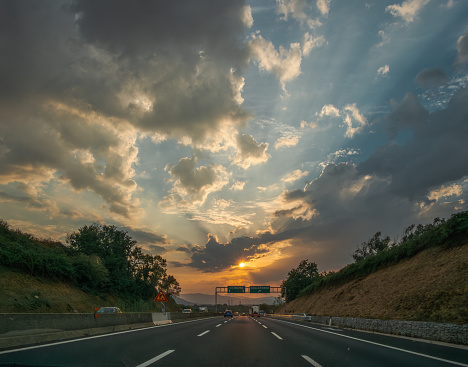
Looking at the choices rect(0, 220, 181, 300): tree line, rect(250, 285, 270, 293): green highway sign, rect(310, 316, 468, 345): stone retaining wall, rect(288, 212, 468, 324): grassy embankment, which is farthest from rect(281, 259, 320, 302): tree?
rect(310, 316, 468, 345): stone retaining wall

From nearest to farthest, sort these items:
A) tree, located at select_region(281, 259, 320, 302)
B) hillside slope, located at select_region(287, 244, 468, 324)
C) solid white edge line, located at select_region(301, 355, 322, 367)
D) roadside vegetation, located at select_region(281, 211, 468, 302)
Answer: solid white edge line, located at select_region(301, 355, 322, 367), hillside slope, located at select_region(287, 244, 468, 324), roadside vegetation, located at select_region(281, 211, 468, 302), tree, located at select_region(281, 259, 320, 302)

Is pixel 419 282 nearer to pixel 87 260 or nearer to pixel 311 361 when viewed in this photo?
pixel 311 361

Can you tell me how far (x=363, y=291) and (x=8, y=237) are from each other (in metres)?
38.4

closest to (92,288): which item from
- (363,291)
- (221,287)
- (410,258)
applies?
(363,291)

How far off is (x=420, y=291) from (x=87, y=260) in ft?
129

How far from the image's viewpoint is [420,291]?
65.5 ft

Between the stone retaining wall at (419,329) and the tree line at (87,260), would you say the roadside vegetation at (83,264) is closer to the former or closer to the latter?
the tree line at (87,260)

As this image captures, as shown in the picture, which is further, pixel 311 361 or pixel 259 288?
pixel 259 288

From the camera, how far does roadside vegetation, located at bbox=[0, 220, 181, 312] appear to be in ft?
106

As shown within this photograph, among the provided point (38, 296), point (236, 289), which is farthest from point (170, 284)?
point (38, 296)

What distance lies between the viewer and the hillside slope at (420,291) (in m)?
15.7

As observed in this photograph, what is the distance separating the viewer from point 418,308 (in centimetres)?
1820

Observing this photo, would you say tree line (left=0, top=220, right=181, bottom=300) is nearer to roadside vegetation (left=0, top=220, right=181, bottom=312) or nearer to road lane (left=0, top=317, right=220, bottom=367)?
roadside vegetation (left=0, top=220, right=181, bottom=312)

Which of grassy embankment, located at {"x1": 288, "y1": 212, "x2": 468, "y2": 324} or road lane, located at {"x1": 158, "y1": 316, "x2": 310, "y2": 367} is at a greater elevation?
grassy embankment, located at {"x1": 288, "y1": 212, "x2": 468, "y2": 324}
